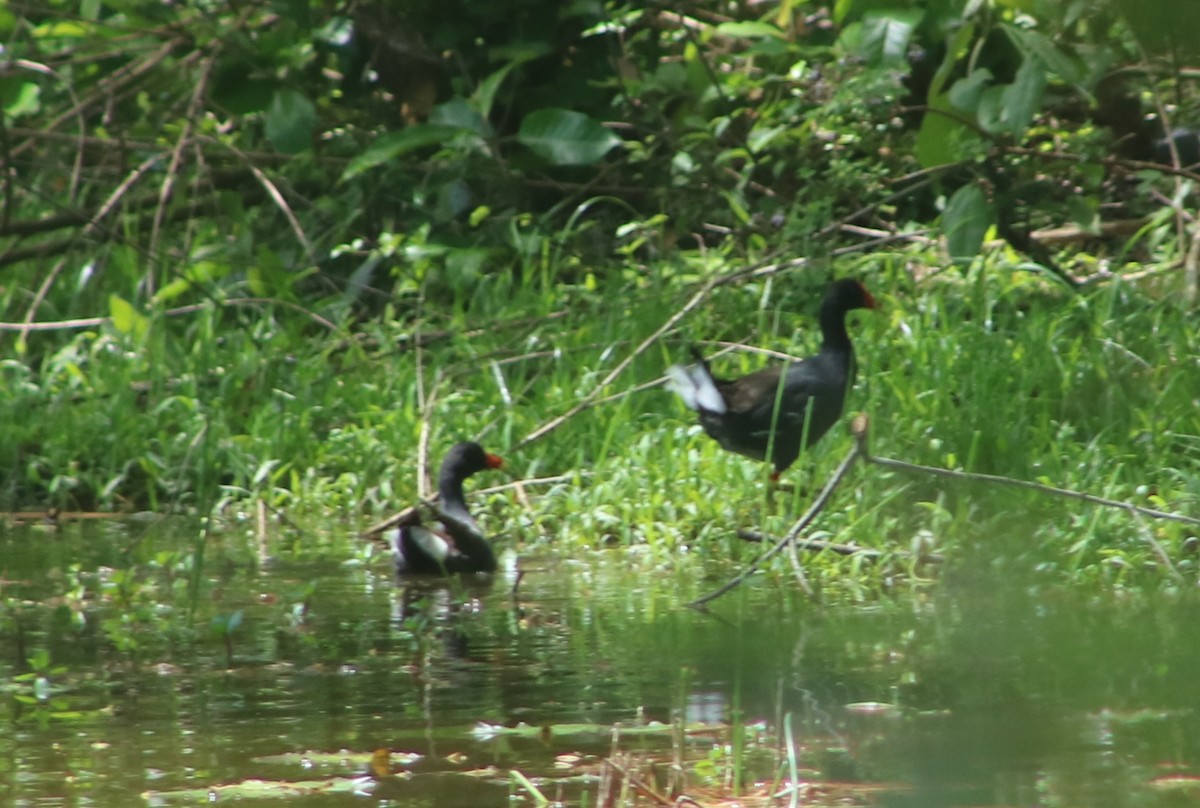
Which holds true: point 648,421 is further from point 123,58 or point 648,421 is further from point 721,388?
point 123,58

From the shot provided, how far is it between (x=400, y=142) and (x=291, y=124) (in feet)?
1.69

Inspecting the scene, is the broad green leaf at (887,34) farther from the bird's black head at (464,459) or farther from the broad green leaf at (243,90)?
the broad green leaf at (243,90)

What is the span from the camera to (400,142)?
26.7 feet

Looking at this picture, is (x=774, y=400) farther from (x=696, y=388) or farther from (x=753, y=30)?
(x=753, y=30)

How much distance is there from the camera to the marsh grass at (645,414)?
596cm

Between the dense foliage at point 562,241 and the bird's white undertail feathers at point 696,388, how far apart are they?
280 mm

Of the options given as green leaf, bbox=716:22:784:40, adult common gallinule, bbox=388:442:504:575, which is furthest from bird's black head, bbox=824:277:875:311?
green leaf, bbox=716:22:784:40

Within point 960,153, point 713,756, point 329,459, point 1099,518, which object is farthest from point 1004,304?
point 713,756

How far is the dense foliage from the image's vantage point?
6.66 meters

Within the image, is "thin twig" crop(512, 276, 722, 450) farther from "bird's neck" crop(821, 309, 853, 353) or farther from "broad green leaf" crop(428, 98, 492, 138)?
"broad green leaf" crop(428, 98, 492, 138)

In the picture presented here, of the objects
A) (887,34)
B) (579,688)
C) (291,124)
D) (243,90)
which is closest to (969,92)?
(887,34)

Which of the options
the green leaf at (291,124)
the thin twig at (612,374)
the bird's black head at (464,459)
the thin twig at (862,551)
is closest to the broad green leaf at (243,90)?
the green leaf at (291,124)

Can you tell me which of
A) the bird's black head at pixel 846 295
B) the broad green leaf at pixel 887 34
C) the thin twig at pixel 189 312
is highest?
the broad green leaf at pixel 887 34

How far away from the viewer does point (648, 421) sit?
24.1 feet
